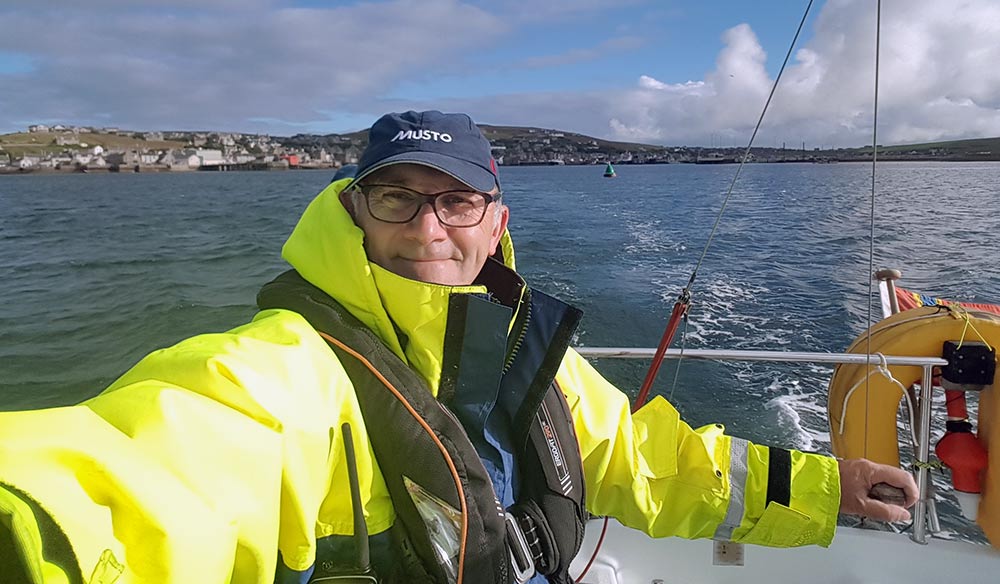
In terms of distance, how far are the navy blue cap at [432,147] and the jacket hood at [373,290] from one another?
165mm

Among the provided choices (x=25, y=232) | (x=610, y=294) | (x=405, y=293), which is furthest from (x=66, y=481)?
(x=25, y=232)

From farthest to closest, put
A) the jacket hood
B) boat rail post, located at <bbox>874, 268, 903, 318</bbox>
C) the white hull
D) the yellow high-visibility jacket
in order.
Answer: boat rail post, located at <bbox>874, 268, 903, 318</bbox> < the white hull < the jacket hood < the yellow high-visibility jacket

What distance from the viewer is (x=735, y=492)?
57.9 inches

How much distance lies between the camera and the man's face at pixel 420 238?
127cm

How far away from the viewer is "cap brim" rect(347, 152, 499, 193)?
123cm

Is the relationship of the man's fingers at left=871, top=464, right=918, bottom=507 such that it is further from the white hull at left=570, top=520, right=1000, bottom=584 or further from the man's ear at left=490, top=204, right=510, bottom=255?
the man's ear at left=490, top=204, right=510, bottom=255

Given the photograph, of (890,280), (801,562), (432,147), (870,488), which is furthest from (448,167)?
(890,280)

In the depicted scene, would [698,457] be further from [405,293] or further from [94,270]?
[94,270]

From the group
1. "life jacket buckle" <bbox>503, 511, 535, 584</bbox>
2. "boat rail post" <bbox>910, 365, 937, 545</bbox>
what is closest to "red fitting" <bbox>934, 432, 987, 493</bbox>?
"boat rail post" <bbox>910, 365, 937, 545</bbox>

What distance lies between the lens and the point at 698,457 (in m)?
1.49

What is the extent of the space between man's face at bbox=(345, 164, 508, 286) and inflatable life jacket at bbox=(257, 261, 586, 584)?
16 cm

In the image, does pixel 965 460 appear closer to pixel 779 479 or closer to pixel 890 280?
pixel 890 280

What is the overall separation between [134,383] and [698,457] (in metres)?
1.21

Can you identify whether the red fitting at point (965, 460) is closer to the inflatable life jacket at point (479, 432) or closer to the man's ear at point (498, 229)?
the inflatable life jacket at point (479, 432)
